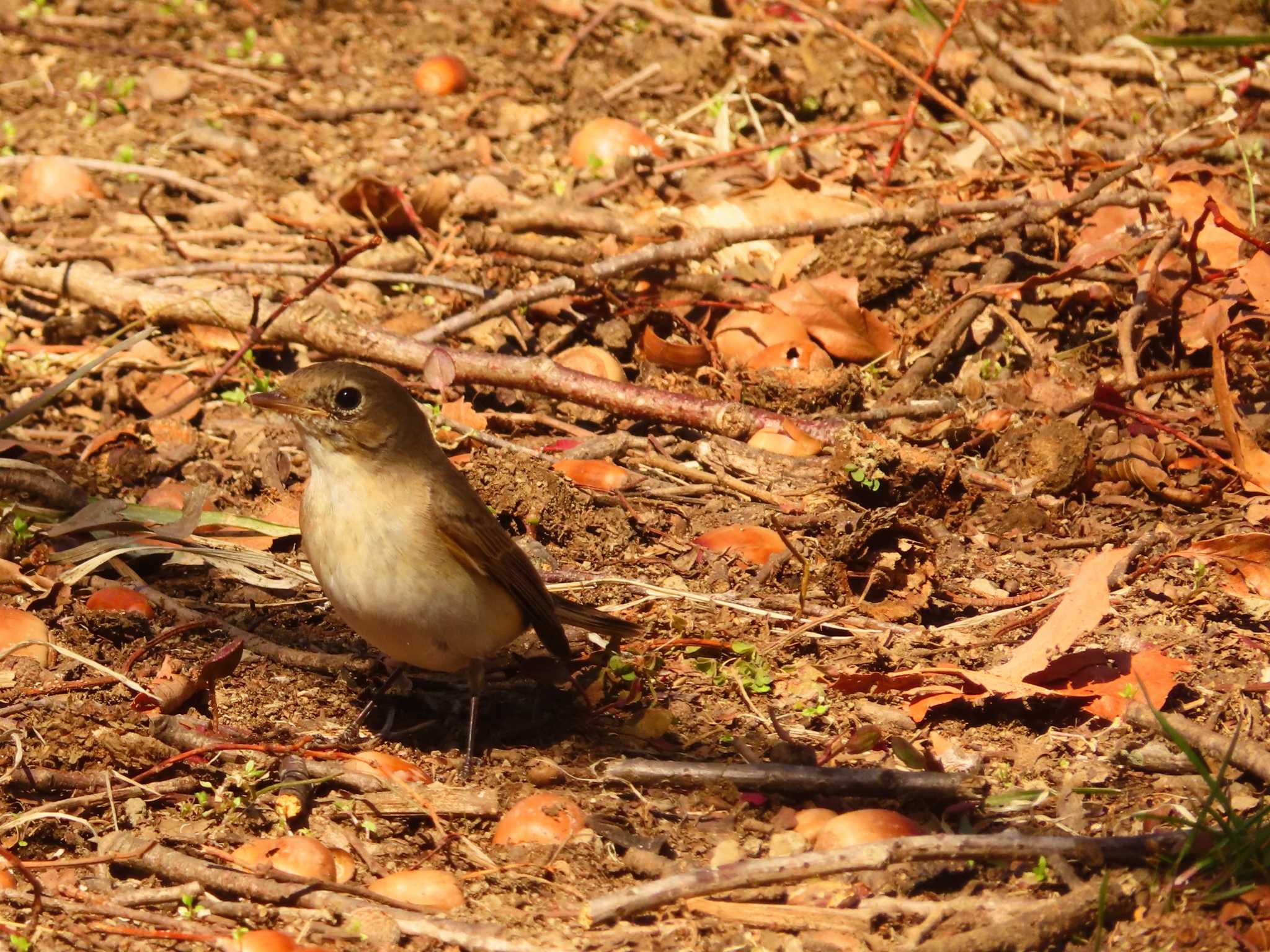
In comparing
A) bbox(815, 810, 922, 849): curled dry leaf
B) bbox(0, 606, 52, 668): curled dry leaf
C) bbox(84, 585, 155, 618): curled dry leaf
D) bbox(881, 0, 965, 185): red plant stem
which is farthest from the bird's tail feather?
bbox(881, 0, 965, 185): red plant stem

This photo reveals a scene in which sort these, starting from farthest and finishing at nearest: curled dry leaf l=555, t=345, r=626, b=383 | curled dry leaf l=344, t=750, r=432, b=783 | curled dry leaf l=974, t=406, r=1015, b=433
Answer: curled dry leaf l=555, t=345, r=626, b=383
curled dry leaf l=974, t=406, r=1015, b=433
curled dry leaf l=344, t=750, r=432, b=783

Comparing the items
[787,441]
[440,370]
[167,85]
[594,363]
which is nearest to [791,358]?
[787,441]

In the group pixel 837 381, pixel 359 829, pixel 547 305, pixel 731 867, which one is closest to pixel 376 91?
pixel 547 305

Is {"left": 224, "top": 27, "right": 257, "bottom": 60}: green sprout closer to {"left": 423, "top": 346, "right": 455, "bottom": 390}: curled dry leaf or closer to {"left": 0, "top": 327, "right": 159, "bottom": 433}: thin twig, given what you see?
{"left": 0, "top": 327, "right": 159, "bottom": 433}: thin twig

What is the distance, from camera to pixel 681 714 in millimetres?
4695

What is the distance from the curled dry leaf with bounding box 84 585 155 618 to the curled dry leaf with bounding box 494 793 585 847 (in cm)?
168

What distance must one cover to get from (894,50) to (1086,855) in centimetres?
598

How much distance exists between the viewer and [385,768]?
4.37 meters

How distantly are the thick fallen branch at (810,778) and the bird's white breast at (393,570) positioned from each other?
2.27 feet

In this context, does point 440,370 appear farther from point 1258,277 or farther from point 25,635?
point 1258,277

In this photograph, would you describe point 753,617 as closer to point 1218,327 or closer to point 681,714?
point 681,714

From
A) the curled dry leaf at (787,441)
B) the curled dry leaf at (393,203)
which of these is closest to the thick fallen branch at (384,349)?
the curled dry leaf at (787,441)

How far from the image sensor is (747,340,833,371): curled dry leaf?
6.46 m

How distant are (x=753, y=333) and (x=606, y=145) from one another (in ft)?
6.52
